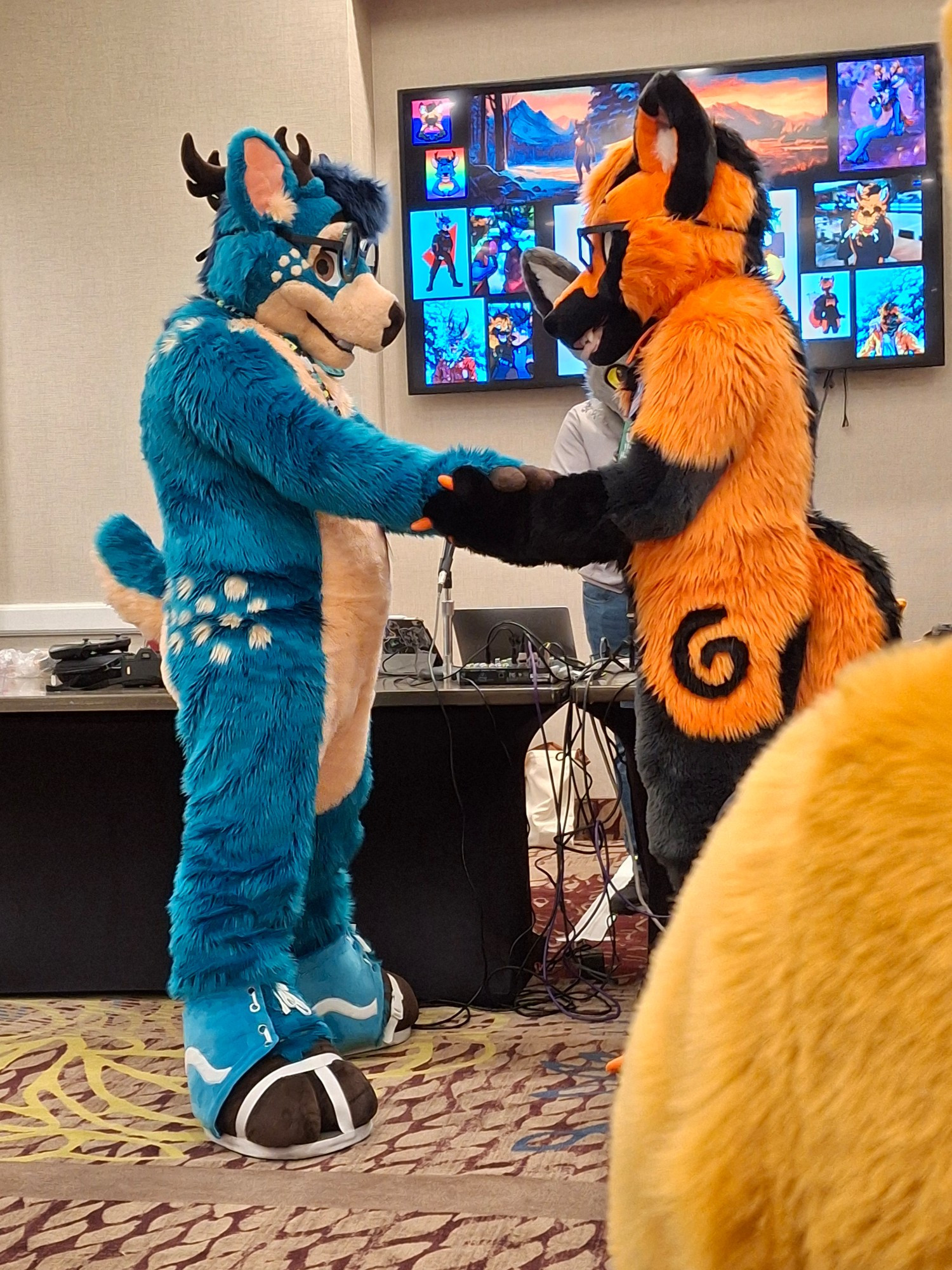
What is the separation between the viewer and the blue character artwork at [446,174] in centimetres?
430

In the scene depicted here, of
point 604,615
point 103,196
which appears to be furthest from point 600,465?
point 103,196

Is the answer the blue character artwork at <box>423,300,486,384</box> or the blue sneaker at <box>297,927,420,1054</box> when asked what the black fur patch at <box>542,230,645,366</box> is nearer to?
the blue sneaker at <box>297,927,420,1054</box>

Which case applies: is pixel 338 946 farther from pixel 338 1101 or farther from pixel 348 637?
pixel 348 637

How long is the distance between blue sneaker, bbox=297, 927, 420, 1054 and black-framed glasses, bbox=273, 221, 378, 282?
3.86 feet

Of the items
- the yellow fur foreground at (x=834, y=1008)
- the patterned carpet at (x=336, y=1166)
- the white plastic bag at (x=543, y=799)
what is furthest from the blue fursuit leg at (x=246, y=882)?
the white plastic bag at (x=543, y=799)

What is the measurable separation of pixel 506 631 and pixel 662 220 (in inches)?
45.3

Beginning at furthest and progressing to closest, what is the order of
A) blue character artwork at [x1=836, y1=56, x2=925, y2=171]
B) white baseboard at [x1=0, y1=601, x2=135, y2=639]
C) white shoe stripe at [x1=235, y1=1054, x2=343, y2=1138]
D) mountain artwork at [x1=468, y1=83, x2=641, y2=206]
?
white baseboard at [x1=0, y1=601, x2=135, y2=639] → mountain artwork at [x1=468, y1=83, x2=641, y2=206] → blue character artwork at [x1=836, y1=56, x2=925, y2=171] → white shoe stripe at [x1=235, y1=1054, x2=343, y2=1138]

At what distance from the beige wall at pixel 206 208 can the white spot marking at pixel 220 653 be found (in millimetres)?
2451

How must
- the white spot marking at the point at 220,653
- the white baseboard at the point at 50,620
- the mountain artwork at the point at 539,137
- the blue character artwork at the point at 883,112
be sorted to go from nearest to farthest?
the white spot marking at the point at 220,653 → the blue character artwork at the point at 883,112 → the mountain artwork at the point at 539,137 → the white baseboard at the point at 50,620

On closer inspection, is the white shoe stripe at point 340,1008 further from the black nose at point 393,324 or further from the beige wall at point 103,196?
the beige wall at point 103,196

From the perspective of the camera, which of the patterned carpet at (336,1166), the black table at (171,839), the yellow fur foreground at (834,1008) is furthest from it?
the black table at (171,839)

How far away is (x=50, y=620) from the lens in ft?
14.6

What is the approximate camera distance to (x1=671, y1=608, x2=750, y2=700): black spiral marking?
157cm

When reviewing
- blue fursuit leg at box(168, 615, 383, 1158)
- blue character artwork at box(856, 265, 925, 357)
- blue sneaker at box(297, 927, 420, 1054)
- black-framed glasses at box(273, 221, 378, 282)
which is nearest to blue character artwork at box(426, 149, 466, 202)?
blue character artwork at box(856, 265, 925, 357)
